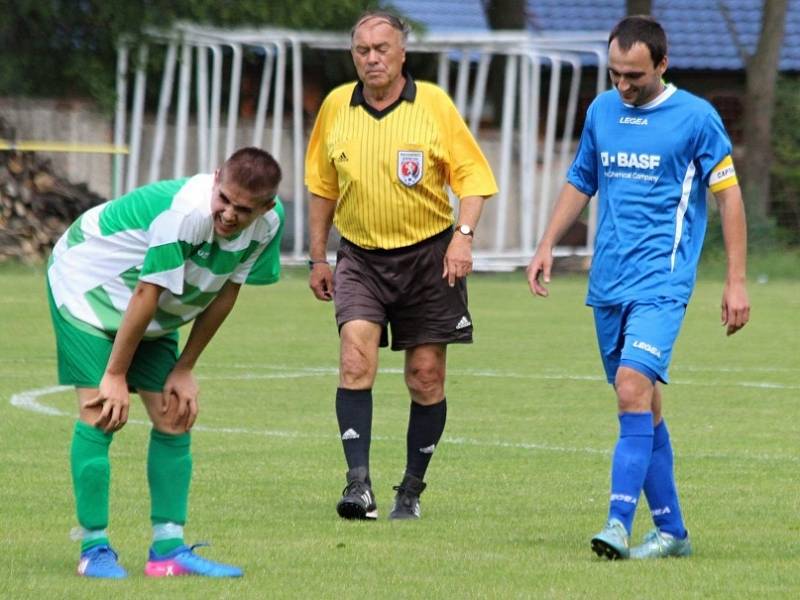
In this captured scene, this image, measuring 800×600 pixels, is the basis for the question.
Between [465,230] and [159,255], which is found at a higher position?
[159,255]

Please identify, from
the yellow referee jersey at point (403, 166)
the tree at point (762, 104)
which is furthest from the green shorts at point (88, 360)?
the tree at point (762, 104)

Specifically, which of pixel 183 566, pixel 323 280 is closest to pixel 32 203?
pixel 323 280

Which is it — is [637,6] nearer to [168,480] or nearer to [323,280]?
[323,280]

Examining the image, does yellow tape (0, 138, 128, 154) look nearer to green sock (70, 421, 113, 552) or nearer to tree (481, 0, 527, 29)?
tree (481, 0, 527, 29)

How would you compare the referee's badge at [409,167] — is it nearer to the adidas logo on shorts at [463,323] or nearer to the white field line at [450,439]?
the adidas logo on shorts at [463,323]

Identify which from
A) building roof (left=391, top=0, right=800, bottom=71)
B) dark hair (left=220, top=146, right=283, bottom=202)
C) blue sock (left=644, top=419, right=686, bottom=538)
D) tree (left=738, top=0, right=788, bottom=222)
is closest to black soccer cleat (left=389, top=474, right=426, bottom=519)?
blue sock (left=644, top=419, right=686, bottom=538)

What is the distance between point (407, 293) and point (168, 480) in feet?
7.18

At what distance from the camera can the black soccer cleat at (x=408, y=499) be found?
817cm

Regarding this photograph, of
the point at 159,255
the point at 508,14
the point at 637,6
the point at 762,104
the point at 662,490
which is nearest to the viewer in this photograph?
the point at 159,255

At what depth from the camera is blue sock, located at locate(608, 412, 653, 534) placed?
6.98 m

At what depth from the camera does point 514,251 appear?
2739 cm

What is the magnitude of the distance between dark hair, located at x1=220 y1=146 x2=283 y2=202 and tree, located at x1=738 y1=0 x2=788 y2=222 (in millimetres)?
24526

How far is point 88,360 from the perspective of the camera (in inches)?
257

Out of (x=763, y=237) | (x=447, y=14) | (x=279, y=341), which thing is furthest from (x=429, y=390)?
(x=447, y=14)
